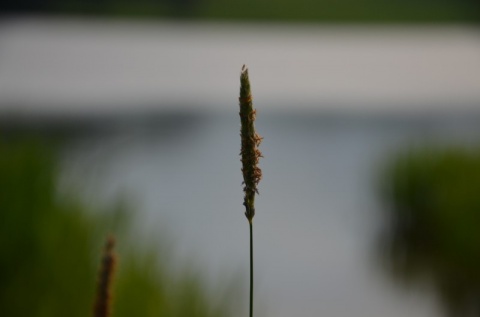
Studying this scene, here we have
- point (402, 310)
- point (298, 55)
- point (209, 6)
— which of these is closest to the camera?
point (402, 310)

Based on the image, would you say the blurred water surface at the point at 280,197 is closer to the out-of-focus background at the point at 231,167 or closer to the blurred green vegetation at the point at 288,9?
the out-of-focus background at the point at 231,167

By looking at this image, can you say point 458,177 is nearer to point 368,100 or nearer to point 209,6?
point 368,100

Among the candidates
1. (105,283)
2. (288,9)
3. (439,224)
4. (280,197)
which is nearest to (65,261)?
(105,283)

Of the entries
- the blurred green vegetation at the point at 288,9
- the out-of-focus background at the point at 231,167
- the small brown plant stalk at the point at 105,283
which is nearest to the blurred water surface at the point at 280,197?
the out-of-focus background at the point at 231,167

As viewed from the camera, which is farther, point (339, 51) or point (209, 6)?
point (209, 6)

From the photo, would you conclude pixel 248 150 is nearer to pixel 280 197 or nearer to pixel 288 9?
pixel 280 197

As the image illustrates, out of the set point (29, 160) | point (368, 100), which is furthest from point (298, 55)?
point (29, 160)

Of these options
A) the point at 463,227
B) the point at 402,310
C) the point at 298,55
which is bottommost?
the point at 402,310
